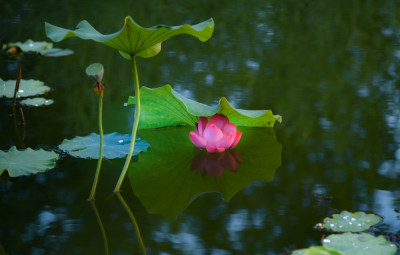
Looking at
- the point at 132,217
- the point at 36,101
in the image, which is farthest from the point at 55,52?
the point at 132,217

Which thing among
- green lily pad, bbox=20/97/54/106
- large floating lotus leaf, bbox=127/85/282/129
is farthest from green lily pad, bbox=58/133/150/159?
green lily pad, bbox=20/97/54/106

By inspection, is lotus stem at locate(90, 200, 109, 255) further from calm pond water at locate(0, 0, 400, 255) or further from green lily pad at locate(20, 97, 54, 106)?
green lily pad at locate(20, 97, 54, 106)

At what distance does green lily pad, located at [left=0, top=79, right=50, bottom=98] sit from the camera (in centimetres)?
232

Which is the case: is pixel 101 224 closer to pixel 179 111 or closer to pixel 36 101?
pixel 179 111

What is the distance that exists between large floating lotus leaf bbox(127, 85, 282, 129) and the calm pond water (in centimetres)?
9

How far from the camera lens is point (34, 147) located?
5.81ft

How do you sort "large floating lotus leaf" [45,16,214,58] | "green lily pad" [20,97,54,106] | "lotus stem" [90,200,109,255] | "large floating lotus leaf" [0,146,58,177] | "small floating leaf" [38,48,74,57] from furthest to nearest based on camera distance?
"small floating leaf" [38,48,74,57] < "green lily pad" [20,97,54,106] < "large floating lotus leaf" [0,146,58,177] < "large floating lotus leaf" [45,16,214,58] < "lotus stem" [90,200,109,255]

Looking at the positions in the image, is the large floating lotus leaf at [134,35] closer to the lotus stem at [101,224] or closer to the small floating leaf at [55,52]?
the lotus stem at [101,224]

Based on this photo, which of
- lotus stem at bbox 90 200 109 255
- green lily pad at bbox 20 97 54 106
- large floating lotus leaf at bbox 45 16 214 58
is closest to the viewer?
lotus stem at bbox 90 200 109 255

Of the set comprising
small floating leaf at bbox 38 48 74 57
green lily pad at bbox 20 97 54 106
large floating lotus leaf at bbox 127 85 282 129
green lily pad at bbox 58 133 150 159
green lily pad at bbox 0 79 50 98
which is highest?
small floating leaf at bbox 38 48 74 57

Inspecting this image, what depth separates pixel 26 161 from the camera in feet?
5.33

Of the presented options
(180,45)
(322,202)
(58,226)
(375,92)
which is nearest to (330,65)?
(375,92)

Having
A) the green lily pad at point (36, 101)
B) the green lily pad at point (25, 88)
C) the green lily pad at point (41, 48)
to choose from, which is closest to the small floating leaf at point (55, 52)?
the green lily pad at point (41, 48)

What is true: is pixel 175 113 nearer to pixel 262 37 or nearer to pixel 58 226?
pixel 58 226
